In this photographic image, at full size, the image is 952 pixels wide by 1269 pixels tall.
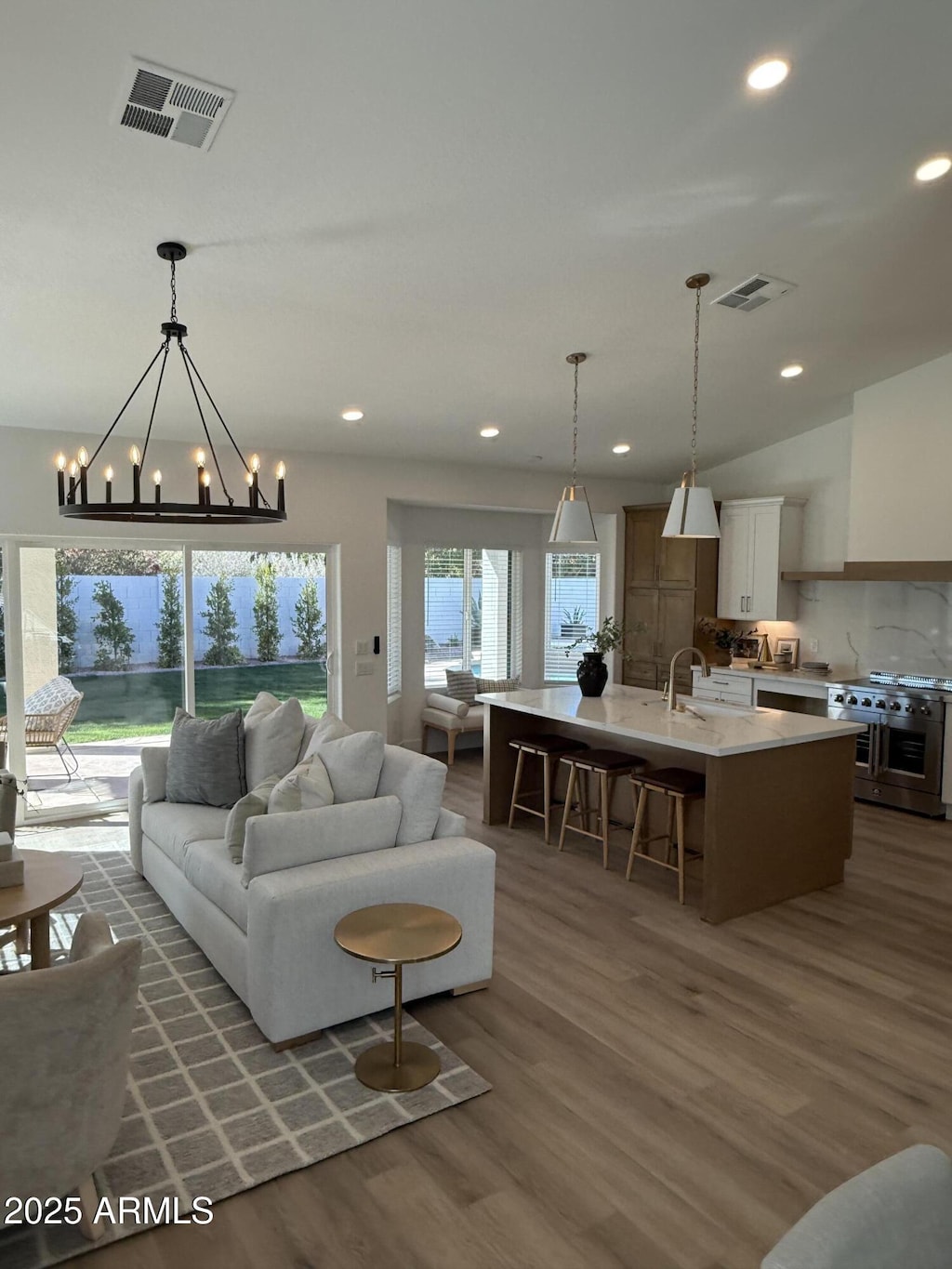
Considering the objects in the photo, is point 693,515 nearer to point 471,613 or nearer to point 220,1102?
point 220,1102

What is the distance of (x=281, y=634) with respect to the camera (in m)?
6.63

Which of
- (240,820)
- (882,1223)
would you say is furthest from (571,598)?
(882,1223)

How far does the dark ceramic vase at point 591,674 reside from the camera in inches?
219

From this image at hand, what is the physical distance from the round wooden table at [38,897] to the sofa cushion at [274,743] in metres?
1.18

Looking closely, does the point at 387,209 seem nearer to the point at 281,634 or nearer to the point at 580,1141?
the point at 580,1141

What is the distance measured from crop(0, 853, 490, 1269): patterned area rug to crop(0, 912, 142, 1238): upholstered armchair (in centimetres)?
32

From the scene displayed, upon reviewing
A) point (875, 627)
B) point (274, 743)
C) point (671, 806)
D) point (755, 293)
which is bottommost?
point (671, 806)

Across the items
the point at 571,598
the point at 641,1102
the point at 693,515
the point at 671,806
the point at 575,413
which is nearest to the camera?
the point at 641,1102

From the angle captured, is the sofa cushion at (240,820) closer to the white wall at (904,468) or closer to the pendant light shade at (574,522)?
the pendant light shade at (574,522)

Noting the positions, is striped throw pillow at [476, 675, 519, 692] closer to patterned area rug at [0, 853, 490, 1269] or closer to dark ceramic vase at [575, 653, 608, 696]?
dark ceramic vase at [575, 653, 608, 696]

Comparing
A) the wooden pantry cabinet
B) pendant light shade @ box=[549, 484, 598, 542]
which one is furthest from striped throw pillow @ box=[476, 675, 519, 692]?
pendant light shade @ box=[549, 484, 598, 542]

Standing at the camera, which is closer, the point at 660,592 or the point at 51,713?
the point at 51,713

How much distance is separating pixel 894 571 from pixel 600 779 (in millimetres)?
2904

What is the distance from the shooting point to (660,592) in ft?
26.6
